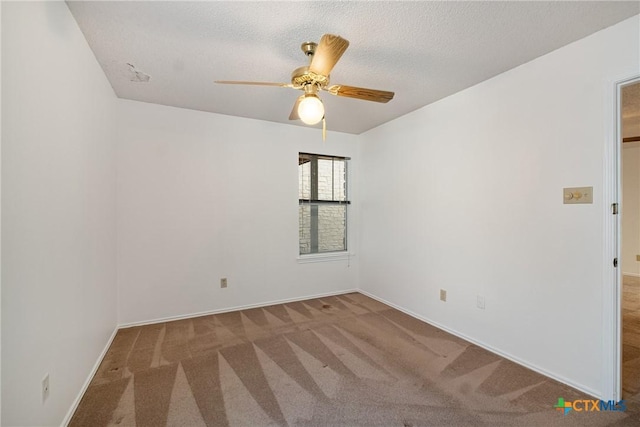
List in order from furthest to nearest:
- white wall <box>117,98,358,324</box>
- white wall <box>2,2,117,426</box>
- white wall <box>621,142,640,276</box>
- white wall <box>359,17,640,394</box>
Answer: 1. white wall <box>621,142,640,276</box>
2. white wall <box>117,98,358,324</box>
3. white wall <box>359,17,640,394</box>
4. white wall <box>2,2,117,426</box>

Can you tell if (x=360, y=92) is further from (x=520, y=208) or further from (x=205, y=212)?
(x=205, y=212)

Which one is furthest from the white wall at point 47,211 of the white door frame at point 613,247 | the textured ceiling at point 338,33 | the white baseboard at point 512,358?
the white door frame at point 613,247

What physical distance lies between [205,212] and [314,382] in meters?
2.24

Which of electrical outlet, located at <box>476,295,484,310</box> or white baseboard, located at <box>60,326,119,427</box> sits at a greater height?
electrical outlet, located at <box>476,295,484,310</box>

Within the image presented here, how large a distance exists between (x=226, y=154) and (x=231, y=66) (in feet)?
4.41

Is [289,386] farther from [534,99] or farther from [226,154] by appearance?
[534,99]

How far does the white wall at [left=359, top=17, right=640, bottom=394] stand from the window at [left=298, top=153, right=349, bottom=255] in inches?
43.2

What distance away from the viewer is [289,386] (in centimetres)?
198

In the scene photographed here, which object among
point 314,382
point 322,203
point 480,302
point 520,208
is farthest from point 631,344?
point 322,203

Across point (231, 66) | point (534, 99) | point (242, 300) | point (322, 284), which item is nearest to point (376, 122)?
point (534, 99)

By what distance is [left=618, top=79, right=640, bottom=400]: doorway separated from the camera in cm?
194

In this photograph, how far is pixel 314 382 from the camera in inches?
79.9

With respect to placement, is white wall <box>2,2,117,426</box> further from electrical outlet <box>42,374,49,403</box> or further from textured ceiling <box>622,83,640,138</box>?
textured ceiling <box>622,83,640,138</box>

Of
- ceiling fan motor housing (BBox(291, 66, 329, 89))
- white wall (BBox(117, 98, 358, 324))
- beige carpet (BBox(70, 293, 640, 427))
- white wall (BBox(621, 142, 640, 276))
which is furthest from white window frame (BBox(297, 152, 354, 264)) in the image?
white wall (BBox(621, 142, 640, 276))
